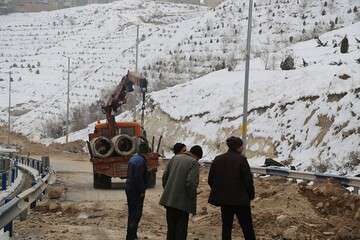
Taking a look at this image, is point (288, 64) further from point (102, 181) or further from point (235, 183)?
point (235, 183)

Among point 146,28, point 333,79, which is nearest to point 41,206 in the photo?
point 333,79

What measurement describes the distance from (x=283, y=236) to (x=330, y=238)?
2.70ft

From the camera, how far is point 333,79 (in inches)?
1446

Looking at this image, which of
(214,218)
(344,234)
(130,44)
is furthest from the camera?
(130,44)

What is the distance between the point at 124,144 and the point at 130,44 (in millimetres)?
91746

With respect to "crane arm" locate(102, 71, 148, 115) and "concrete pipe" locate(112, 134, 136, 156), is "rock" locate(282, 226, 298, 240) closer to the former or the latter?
"concrete pipe" locate(112, 134, 136, 156)

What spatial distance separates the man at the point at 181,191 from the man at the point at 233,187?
0.41 meters

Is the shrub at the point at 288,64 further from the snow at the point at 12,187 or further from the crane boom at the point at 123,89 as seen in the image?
the snow at the point at 12,187

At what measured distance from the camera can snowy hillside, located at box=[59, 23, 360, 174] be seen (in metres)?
30.4

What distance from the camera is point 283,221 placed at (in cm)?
1348

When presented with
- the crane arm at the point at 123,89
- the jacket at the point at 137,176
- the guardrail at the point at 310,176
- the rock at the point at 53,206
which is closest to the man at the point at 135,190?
the jacket at the point at 137,176

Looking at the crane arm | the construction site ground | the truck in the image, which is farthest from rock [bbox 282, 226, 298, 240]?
the crane arm

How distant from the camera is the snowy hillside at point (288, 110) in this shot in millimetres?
30422

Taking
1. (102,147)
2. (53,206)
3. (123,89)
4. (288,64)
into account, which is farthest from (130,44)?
(53,206)
